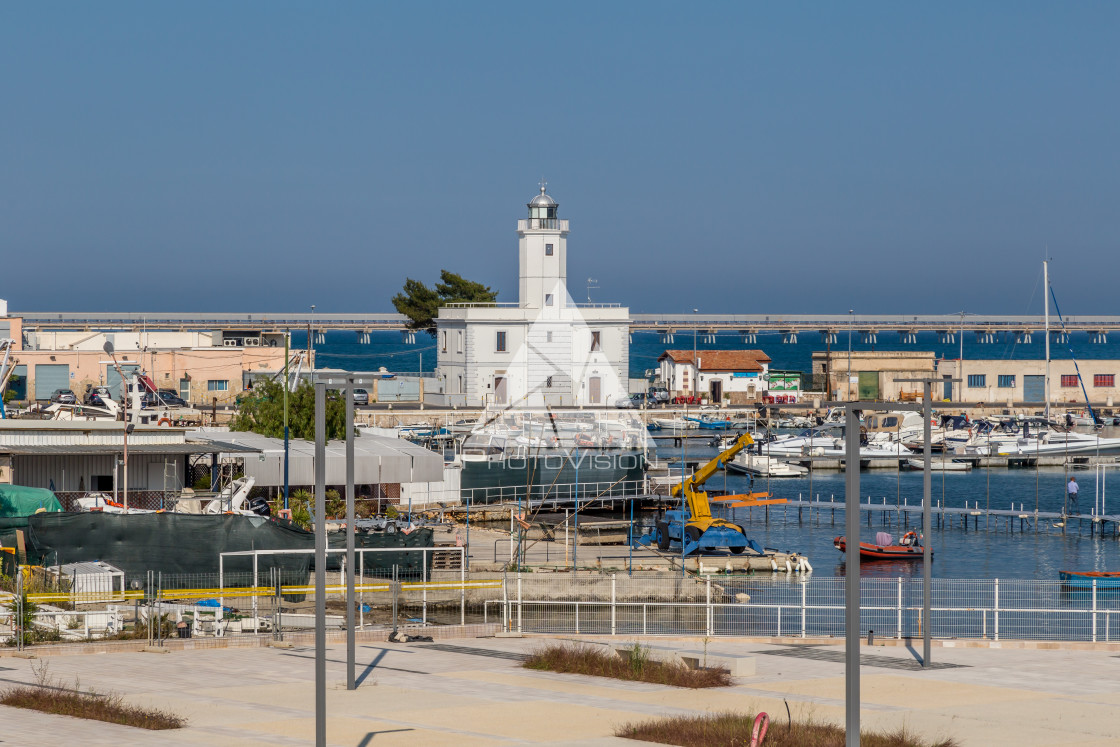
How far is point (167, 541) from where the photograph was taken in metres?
27.7

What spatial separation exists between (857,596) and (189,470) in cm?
2932

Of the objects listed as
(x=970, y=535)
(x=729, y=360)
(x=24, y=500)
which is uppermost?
(x=729, y=360)

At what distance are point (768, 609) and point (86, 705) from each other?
1929 cm

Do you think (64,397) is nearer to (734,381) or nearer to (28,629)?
(734,381)

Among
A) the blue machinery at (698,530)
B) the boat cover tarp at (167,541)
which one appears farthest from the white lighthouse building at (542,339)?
the boat cover tarp at (167,541)

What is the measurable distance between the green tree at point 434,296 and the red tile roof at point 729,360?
617 inches

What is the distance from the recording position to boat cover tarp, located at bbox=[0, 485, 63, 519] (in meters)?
30.9

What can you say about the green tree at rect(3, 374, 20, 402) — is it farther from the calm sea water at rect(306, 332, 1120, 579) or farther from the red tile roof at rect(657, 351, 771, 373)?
the red tile roof at rect(657, 351, 771, 373)

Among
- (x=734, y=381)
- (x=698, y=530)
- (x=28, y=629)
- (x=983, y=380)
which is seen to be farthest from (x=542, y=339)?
(x=28, y=629)

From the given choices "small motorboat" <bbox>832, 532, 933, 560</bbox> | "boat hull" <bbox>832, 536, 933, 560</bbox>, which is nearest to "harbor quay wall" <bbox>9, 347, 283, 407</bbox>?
"small motorboat" <bbox>832, 532, 933, 560</bbox>

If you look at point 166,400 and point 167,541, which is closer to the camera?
point 167,541

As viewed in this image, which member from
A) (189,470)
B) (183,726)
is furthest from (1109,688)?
(189,470)

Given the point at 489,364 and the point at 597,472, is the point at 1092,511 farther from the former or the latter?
the point at 489,364

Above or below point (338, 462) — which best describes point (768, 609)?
below
